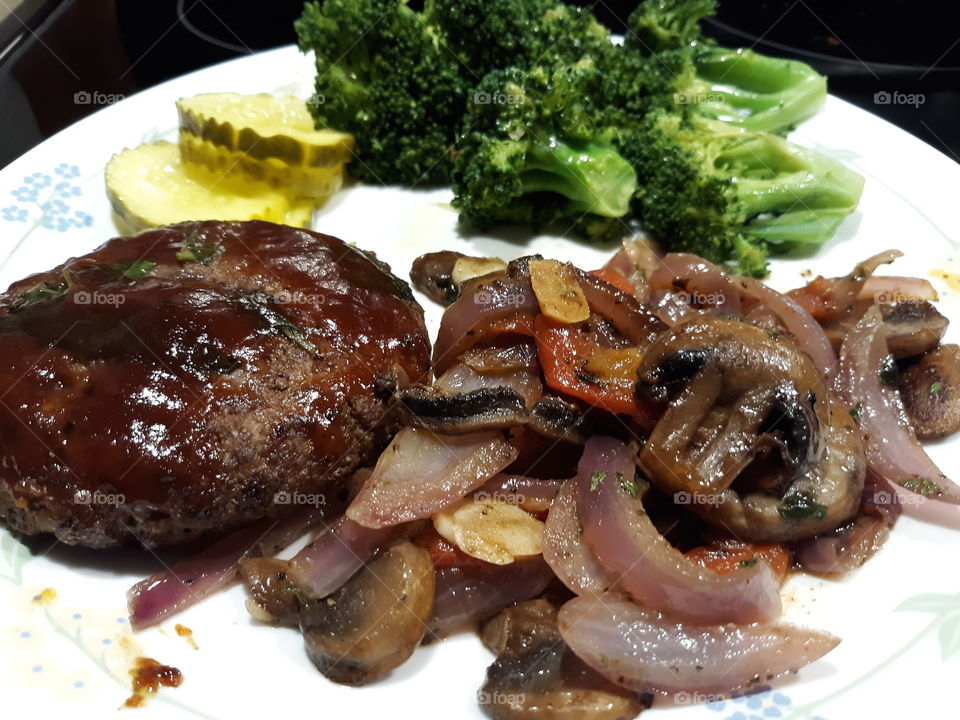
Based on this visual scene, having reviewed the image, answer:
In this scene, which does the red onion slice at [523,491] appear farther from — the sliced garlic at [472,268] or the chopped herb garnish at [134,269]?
the chopped herb garnish at [134,269]

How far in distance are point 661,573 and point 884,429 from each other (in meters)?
1.50

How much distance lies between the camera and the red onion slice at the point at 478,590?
10.3 feet

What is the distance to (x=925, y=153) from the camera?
18.6 ft

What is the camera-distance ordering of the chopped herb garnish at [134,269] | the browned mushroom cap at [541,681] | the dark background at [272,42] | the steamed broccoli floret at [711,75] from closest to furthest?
the browned mushroom cap at [541,681]
the chopped herb garnish at [134,269]
the steamed broccoli floret at [711,75]
the dark background at [272,42]

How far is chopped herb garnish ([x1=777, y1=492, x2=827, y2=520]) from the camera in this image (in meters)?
3.19

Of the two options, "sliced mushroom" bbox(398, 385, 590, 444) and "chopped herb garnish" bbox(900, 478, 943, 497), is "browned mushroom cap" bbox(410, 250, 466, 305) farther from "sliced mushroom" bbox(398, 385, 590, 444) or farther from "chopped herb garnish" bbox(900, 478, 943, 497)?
"chopped herb garnish" bbox(900, 478, 943, 497)

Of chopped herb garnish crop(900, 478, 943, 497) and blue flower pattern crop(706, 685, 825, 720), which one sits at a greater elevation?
chopped herb garnish crop(900, 478, 943, 497)

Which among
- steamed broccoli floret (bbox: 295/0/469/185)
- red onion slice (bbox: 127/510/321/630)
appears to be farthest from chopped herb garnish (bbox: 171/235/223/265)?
steamed broccoli floret (bbox: 295/0/469/185)

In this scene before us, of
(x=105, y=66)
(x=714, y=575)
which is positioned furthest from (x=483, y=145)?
(x=105, y=66)

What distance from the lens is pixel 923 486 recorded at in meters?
3.52

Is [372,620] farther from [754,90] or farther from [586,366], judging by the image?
[754,90]

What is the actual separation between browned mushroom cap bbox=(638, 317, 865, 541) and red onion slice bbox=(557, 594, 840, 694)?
1.46 feet

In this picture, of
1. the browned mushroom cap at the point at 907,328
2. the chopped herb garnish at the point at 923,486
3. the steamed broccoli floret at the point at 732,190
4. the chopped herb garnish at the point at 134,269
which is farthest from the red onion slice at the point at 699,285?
the chopped herb garnish at the point at 134,269

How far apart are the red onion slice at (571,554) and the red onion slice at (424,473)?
31 centimetres
